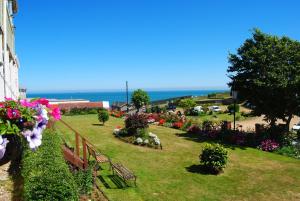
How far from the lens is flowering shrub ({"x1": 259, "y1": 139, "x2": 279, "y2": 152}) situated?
70.4 ft

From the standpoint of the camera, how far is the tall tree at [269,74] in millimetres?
21766

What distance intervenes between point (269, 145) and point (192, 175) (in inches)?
323

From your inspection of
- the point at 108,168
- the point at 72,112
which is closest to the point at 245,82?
the point at 108,168

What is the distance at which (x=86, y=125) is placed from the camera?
29891 mm

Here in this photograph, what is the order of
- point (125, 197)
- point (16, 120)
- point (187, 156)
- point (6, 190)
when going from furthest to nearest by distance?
point (187, 156), point (125, 197), point (6, 190), point (16, 120)

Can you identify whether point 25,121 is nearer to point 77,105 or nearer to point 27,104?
point 27,104

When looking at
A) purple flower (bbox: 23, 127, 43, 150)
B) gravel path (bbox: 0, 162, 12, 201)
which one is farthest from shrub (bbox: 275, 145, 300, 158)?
purple flower (bbox: 23, 127, 43, 150)

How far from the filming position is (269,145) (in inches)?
852

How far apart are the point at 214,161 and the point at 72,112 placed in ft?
99.7

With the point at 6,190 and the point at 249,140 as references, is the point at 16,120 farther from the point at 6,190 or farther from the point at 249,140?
the point at 249,140

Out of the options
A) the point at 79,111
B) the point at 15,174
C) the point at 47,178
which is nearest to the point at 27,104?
the point at 47,178

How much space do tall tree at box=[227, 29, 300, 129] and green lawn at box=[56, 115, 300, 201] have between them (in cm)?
377

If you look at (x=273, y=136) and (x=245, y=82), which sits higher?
(x=245, y=82)

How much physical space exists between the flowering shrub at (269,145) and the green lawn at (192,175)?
33.1 inches
